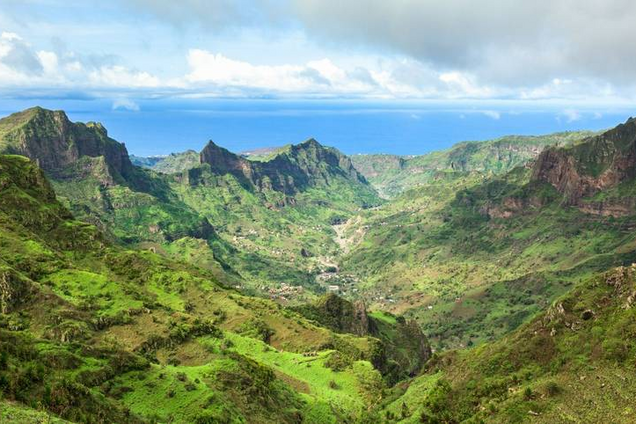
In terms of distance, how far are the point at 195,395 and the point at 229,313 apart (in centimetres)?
7656

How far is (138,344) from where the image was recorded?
109125mm

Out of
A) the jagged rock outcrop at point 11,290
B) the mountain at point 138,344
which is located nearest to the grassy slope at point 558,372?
the mountain at point 138,344

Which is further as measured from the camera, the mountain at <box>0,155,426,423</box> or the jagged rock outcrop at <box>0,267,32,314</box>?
the jagged rock outcrop at <box>0,267,32,314</box>

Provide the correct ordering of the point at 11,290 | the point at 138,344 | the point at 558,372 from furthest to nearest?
the point at 138,344 < the point at 11,290 < the point at 558,372

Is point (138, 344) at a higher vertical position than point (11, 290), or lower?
lower

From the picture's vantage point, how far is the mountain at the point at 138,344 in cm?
7144

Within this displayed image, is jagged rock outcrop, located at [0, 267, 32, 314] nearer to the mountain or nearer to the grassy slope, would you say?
the mountain

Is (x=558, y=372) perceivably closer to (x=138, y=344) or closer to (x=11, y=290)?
(x=138, y=344)

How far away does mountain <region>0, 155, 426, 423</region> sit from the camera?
71438 millimetres

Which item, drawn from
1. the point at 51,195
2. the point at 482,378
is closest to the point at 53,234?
the point at 51,195

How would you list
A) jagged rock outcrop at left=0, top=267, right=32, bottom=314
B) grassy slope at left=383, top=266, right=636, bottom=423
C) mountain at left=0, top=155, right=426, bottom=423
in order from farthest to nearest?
1. jagged rock outcrop at left=0, top=267, right=32, bottom=314
2. mountain at left=0, top=155, right=426, bottom=423
3. grassy slope at left=383, top=266, right=636, bottom=423

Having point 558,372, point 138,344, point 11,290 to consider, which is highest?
point 558,372

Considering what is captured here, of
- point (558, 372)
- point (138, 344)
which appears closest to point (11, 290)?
point (138, 344)

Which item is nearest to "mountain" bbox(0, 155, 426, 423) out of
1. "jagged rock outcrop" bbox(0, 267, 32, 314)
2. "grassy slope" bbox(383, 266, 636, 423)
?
"jagged rock outcrop" bbox(0, 267, 32, 314)
